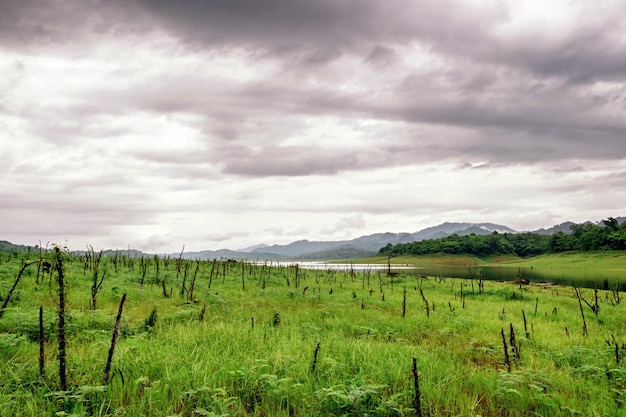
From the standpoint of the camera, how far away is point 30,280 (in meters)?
19.8

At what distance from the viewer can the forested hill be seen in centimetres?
12362

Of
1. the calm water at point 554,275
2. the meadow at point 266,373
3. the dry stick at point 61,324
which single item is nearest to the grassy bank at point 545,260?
the calm water at point 554,275

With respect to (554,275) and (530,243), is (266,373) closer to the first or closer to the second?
(554,275)

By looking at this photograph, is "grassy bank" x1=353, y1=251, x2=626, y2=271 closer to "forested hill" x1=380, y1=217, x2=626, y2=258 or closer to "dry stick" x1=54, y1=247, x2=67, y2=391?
"forested hill" x1=380, y1=217, x2=626, y2=258

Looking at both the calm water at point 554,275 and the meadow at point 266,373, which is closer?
the meadow at point 266,373

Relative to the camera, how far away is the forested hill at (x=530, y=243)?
123625mm

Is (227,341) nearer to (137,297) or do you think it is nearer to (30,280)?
(137,297)

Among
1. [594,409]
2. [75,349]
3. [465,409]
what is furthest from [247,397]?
[594,409]

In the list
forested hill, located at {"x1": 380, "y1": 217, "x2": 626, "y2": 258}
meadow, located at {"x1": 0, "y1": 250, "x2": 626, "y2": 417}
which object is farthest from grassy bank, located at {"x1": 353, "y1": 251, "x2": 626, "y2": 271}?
meadow, located at {"x1": 0, "y1": 250, "x2": 626, "y2": 417}

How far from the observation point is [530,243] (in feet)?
532

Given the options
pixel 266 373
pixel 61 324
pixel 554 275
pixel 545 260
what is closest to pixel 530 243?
pixel 545 260

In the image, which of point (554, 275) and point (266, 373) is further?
point (554, 275)

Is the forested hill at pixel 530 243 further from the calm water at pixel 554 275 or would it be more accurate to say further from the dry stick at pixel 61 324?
the dry stick at pixel 61 324

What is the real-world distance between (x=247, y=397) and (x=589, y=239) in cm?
15542
